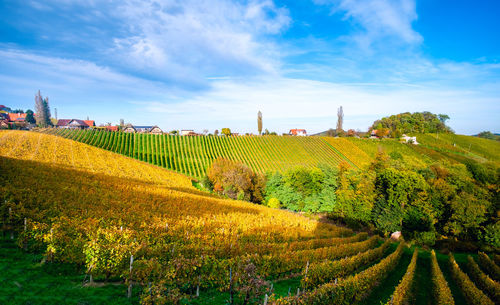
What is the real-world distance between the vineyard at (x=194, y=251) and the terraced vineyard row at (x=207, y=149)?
31402 mm

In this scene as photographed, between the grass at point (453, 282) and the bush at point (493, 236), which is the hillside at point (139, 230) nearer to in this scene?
the grass at point (453, 282)

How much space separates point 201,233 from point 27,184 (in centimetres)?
1725

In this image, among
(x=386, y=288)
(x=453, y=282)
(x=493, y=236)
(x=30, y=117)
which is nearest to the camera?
(x=386, y=288)

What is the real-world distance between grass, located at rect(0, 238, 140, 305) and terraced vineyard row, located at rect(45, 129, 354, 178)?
50.4m

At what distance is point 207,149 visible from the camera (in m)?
81.6

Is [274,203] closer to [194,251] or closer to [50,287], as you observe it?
[194,251]

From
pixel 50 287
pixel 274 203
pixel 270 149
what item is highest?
pixel 270 149

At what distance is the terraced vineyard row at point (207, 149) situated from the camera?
67812 millimetres

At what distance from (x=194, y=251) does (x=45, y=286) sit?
7.25 meters

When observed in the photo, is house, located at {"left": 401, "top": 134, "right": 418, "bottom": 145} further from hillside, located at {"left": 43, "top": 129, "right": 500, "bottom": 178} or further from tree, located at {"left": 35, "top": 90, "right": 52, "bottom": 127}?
tree, located at {"left": 35, "top": 90, "right": 52, "bottom": 127}

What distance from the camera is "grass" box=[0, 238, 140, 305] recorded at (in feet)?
30.3

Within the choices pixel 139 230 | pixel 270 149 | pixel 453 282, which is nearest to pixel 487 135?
pixel 270 149

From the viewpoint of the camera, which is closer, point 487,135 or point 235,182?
point 235,182

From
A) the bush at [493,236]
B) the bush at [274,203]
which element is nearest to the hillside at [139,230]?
the bush at [493,236]
